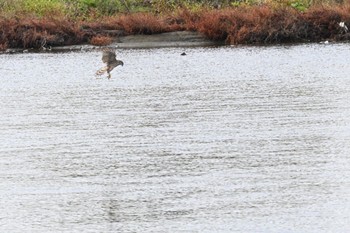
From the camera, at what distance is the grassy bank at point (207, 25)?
44469 millimetres

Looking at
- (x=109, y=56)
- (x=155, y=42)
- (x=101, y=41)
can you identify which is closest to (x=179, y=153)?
(x=109, y=56)

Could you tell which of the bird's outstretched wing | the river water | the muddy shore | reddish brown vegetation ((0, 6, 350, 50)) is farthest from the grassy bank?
the bird's outstretched wing

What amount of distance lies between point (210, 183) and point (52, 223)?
8.56ft

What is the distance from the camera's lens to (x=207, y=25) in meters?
45.1

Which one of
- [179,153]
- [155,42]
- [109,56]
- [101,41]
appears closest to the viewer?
[179,153]

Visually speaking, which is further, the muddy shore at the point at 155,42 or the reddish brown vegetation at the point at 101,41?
the reddish brown vegetation at the point at 101,41

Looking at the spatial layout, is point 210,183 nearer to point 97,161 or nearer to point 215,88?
point 97,161

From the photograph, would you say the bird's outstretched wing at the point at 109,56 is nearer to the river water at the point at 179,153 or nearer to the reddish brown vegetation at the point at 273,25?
the river water at the point at 179,153

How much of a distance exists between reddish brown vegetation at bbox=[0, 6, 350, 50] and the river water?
12763mm

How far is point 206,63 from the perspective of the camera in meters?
35.6

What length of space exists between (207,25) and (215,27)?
1.18ft

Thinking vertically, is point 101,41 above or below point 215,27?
below

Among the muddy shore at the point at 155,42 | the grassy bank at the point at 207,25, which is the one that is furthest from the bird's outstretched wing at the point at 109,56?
the grassy bank at the point at 207,25

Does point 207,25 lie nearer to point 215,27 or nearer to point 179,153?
point 215,27
